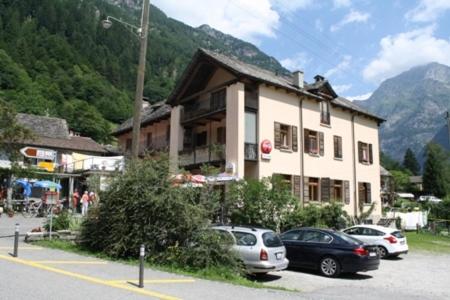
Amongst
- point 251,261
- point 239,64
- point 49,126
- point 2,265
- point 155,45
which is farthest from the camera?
point 155,45

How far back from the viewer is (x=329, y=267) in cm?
1492

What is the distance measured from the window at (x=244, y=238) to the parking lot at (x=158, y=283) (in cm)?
121

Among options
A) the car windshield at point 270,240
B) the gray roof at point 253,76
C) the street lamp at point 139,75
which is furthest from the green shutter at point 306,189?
the car windshield at point 270,240

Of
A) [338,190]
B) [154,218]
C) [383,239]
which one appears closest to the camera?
[154,218]

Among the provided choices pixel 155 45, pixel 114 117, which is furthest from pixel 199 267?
pixel 155 45

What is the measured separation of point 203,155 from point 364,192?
13587 mm

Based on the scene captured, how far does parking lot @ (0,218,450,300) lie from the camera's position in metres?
9.05

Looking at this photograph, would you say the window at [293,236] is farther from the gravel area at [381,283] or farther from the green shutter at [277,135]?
the green shutter at [277,135]

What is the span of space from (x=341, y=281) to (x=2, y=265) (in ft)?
31.6

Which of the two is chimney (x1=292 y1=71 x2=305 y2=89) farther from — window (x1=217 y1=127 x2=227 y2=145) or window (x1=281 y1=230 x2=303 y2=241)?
window (x1=281 y1=230 x2=303 y2=241)

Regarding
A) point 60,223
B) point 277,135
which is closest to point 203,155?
point 277,135

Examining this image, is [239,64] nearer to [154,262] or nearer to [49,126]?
[154,262]

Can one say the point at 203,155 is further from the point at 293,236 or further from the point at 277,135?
the point at 293,236

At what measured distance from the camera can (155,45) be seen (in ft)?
440
